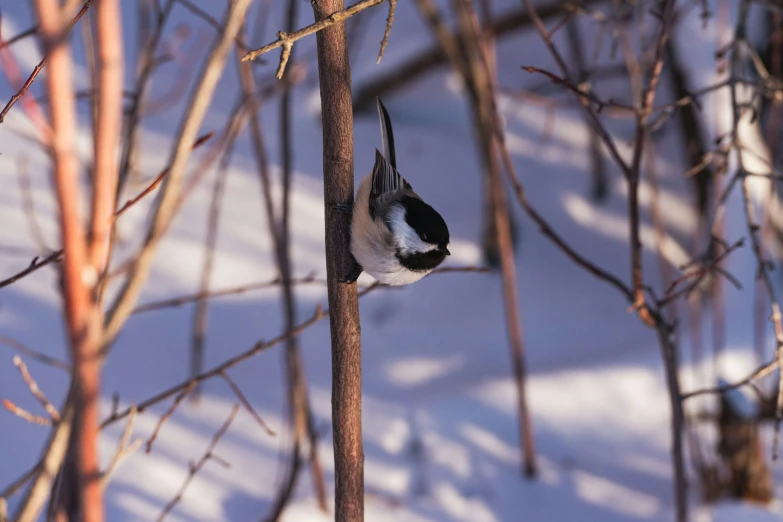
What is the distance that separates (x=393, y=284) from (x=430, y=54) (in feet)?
9.38

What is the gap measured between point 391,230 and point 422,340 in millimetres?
1824

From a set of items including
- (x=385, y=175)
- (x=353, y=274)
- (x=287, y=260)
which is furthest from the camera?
(x=287, y=260)

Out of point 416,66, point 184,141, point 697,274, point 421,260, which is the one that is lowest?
point 184,141

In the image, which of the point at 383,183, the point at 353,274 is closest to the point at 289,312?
the point at 383,183

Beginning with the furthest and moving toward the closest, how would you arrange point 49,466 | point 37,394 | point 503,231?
1. point 503,231
2. point 37,394
3. point 49,466

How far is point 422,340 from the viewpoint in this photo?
3.06 meters

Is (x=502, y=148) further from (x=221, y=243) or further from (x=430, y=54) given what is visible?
(x=430, y=54)

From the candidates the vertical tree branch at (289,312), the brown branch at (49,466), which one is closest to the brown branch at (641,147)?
the vertical tree branch at (289,312)

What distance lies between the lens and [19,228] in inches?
112

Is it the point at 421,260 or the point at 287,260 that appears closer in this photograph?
the point at 421,260

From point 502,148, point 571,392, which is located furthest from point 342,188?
point 571,392

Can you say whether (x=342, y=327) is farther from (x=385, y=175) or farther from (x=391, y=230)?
(x=385, y=175)

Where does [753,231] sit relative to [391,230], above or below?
above

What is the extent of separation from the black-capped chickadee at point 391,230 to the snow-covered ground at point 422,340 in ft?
3.16
